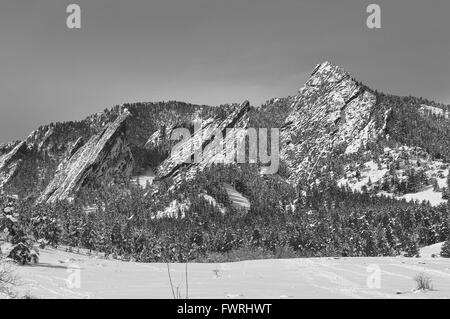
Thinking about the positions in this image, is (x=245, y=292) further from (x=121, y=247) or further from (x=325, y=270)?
(x=121, y=247)

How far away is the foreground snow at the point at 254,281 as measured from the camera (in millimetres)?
14984

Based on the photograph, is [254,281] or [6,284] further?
[254,281]

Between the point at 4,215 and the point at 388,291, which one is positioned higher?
the point at 4,215

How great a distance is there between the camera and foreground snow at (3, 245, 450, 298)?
49.2 feet

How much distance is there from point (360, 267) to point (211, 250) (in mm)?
146324

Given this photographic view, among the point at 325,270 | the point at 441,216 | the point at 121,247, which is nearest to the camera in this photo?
the point at 325,270

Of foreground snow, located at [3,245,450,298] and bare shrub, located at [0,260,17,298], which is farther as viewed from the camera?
foreground snow, located at [3,245,450,298]

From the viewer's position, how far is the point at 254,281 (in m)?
18.3

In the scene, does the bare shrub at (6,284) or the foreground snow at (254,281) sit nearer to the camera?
the bare shrub at (6,284)

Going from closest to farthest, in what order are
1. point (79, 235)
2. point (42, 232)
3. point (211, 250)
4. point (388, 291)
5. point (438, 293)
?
point (438, 293)
point (388, 291)
point (42, 232)
point (79, 235)
point (211, 250)

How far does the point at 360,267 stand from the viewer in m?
22.1
